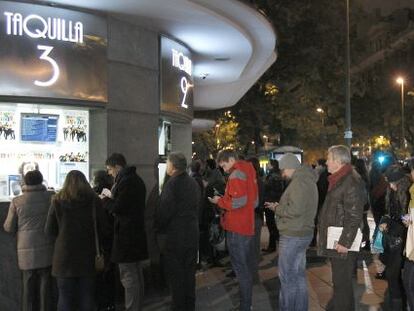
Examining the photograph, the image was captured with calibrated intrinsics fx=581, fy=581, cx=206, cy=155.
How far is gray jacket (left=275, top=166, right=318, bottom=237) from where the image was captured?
18.6 feet

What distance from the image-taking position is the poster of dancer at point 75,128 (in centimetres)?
731

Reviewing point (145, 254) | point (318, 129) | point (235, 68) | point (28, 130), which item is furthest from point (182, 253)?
point (318, 129)

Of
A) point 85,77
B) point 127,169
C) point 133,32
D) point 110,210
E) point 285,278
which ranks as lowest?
point 285,278

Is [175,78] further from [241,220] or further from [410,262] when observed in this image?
[410,262]

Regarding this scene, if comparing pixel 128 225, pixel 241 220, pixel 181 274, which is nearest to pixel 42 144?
pixel 128 225

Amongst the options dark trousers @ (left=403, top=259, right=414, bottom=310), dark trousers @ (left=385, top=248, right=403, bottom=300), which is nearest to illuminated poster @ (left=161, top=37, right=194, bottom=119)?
dark trousers @ (left=385, top=248, right=403, bottom=300)

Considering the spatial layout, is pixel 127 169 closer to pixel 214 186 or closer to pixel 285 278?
pixel 285 278

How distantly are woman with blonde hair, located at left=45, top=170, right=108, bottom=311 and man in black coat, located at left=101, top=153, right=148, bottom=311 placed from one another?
1.46ft

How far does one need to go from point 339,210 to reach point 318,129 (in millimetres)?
25120

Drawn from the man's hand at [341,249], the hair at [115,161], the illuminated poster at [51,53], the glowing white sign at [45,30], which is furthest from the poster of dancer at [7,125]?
the man's hand at [341,249]

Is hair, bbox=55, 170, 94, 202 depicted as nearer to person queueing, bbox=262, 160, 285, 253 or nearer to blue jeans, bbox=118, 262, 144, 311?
blue jeans, bbox=118, 262, 144, 311

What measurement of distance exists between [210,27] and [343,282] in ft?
12.9

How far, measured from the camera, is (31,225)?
5719mm

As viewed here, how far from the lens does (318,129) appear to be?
30.2m
